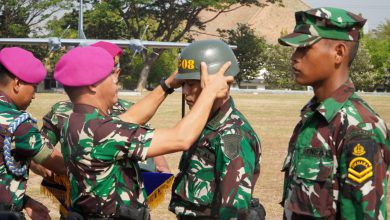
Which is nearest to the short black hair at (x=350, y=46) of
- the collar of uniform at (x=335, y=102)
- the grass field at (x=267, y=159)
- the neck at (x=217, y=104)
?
the collar of uniform at (x=335, y=102)

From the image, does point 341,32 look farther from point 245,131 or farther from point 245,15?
point 245,15

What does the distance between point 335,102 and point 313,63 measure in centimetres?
22

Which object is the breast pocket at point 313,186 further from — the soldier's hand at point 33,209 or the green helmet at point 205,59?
the soldier's hand at point 33,209

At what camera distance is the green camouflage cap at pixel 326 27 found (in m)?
3.02

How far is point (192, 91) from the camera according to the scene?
3836 mm

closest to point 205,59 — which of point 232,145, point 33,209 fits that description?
point 232,145

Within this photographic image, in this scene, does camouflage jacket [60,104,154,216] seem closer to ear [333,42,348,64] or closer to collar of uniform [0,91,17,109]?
collar of uniform [0,91,17,109]

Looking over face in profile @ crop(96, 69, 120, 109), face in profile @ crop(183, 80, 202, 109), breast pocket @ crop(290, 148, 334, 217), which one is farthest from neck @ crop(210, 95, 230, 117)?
breast pocket @ crop(290, 148, 334, 217)

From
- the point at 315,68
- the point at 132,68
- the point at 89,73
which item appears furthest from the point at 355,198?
the point at 132,68

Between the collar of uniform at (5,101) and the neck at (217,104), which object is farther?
the collar of uniform at (5,101)

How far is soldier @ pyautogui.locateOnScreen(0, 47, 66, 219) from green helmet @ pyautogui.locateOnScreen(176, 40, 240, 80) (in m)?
1.03

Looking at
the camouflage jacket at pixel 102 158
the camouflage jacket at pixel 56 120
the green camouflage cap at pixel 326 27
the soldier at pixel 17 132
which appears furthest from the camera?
the camouflage jacket at pixel 56 120

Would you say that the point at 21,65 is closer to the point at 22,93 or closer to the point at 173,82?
the point at 22,93

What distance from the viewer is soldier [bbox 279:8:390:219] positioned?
279 centimetres
